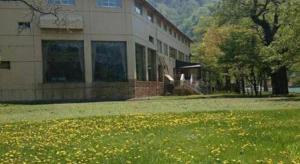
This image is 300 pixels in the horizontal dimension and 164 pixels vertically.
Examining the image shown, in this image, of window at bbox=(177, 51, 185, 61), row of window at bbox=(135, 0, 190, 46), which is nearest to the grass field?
row of window at bbox=(135, 0, 190, 46)

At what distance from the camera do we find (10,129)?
1622cm

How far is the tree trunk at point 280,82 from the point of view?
1876 inches

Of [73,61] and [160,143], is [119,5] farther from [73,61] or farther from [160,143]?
[160,143]

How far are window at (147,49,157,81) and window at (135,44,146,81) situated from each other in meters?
4.01

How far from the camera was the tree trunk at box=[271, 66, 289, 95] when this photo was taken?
47656mm

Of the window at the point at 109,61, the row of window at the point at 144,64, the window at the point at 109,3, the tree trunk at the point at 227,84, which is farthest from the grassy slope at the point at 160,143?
the tree trunk at the point at 227,84

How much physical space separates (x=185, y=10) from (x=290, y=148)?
164 m

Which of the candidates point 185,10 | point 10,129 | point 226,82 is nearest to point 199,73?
point 226,82

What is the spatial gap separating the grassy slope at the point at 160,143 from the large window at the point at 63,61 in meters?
34.3

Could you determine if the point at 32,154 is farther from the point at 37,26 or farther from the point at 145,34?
the point at 145,34

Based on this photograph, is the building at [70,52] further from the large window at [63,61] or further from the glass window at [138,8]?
the glass window at [138,8]

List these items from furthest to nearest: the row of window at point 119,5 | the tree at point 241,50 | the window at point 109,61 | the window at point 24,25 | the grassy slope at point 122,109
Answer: the window at point 109,61
the row of window at point 119,5
the window at point 24,25
the tree at point 241,50
the grassy slope at point 122,109

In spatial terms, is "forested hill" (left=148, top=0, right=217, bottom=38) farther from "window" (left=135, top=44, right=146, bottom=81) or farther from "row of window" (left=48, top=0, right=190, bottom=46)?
"window" (left=135, top=44, right=146, bottom=81)

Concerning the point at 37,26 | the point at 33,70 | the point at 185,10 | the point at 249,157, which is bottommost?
the point at 249,157
